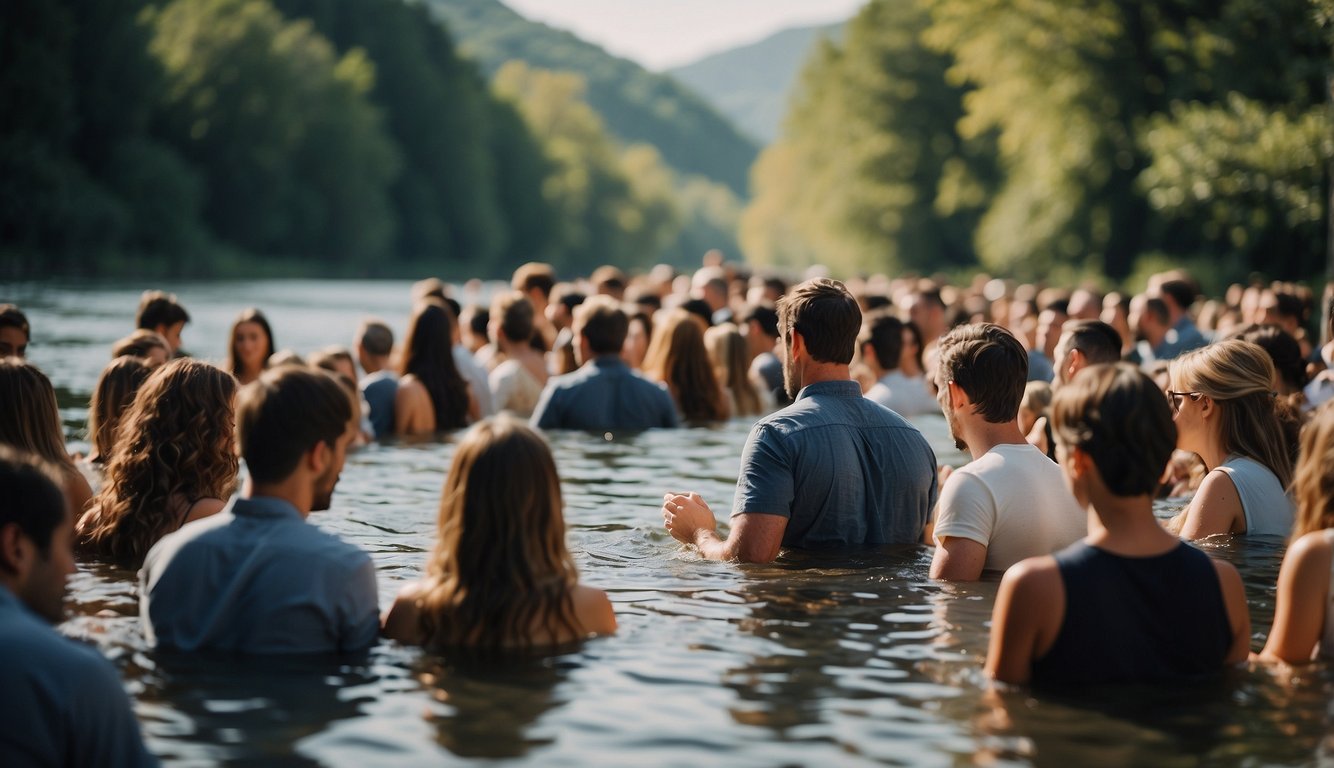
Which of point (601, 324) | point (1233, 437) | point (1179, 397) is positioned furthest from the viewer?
point (601, 324)

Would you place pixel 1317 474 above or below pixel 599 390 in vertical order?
above

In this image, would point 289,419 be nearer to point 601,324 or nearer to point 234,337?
point 234,337

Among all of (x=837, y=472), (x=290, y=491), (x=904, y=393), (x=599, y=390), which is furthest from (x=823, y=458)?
(x=904, y=393)

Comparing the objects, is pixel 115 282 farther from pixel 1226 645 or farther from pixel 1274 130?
pixel 1226 645

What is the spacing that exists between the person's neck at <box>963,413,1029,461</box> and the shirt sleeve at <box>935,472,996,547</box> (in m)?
0.15

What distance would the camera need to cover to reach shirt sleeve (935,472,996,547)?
6750mm

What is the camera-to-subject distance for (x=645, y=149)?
176 metres

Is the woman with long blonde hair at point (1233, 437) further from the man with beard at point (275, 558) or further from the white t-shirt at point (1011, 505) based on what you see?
the man with beard at point (275, 558)

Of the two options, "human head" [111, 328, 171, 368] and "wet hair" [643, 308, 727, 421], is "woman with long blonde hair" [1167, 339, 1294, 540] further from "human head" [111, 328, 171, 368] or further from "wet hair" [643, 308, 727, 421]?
"wet hair" [643, 308, 727, 421]

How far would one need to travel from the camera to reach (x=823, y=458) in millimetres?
7332

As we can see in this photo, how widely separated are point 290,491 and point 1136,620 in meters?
2.84

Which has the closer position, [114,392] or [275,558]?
[275,558]

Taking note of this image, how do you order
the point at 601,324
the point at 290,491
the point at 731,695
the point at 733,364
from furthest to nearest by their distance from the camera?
the point at 733,364 → the point at 601,324 → the point at 731,695 → the point at 290,491

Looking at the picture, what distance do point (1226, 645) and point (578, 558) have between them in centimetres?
426
